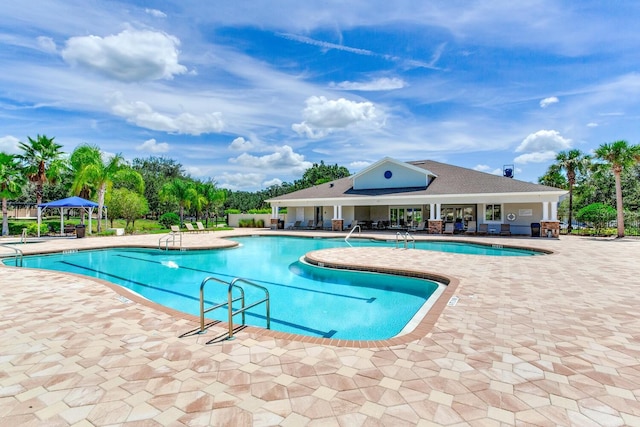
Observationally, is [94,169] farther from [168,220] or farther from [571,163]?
[571,163]

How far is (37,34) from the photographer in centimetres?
1180

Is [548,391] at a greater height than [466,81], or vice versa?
[466,81]

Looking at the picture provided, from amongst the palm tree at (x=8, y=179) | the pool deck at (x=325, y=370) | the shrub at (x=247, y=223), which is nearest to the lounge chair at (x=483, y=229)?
the pool deck at (x=325, y=370)

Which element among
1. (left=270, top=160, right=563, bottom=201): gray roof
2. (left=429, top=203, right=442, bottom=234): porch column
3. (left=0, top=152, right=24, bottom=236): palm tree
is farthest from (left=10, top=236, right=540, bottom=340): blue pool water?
(left=270, top=160, right=563, bottom=201): gray roof

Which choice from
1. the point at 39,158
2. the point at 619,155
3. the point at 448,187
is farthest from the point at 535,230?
the point at 39,158

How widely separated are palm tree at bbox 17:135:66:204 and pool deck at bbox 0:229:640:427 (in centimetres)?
2248

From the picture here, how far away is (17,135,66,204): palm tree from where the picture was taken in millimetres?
22891

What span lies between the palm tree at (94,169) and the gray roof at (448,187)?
13301 mm

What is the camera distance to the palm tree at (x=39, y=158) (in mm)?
22891

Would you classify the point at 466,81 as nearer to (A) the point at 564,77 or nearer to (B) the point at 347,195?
(A) the point at 564,77

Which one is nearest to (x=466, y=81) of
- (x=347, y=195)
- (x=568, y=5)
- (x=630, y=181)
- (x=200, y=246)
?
(x=568, y=5)

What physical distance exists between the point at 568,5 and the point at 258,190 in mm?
59652

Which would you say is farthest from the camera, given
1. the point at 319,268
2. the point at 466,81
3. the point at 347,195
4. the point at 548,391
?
the point at 347,195

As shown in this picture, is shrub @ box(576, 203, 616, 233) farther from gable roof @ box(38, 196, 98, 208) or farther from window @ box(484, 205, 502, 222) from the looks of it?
gable roof @ box(38, 196, 98, 208)
